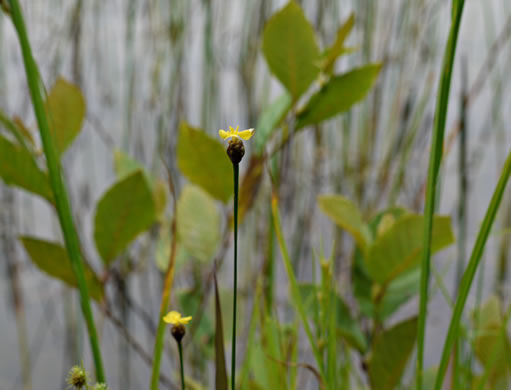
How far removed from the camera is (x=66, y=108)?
0.97ft

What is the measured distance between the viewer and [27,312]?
1088 millimetres

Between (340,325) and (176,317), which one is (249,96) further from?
(176,317)

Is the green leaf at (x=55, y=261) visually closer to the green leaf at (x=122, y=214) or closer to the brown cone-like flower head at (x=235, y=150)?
the green leaf at (x=122, y=214)

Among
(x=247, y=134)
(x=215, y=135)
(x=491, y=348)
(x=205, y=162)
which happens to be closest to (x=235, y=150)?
(x=247, y=134)

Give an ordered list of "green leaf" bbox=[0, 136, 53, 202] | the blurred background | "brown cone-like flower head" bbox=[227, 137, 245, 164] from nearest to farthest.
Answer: "brown cone-like flower head" bbox=[227, 137, 245, 164], "green leaf" bbox=[0, 136, 53, 202], the blurred background

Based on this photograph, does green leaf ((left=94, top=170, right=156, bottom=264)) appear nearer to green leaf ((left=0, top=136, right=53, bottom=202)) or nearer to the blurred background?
green leaf ((left=0, top=136, right=53, bottom=202))

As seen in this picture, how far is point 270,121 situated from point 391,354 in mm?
187

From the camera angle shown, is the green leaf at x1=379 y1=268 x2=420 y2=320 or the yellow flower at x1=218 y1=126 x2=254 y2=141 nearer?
the yellow flower at x1=218 y1=126 x2=254 y2=141

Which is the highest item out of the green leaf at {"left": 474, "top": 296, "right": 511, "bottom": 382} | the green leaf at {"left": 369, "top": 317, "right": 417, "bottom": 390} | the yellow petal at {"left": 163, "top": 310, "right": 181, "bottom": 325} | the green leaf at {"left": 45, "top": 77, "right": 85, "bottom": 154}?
the green leaf at {"left": 45, "top": 77, "right": 85, "bottom": 154}

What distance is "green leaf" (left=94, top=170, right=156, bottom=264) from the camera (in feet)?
0.93

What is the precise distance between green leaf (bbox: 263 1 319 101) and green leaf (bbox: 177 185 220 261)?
0.12 meters

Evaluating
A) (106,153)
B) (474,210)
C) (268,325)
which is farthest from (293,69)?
(106,153)

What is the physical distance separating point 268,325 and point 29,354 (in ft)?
2.91

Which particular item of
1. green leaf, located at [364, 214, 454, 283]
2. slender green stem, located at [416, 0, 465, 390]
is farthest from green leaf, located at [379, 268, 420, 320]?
slender green stem, located at [416, 0, 465, 390]
